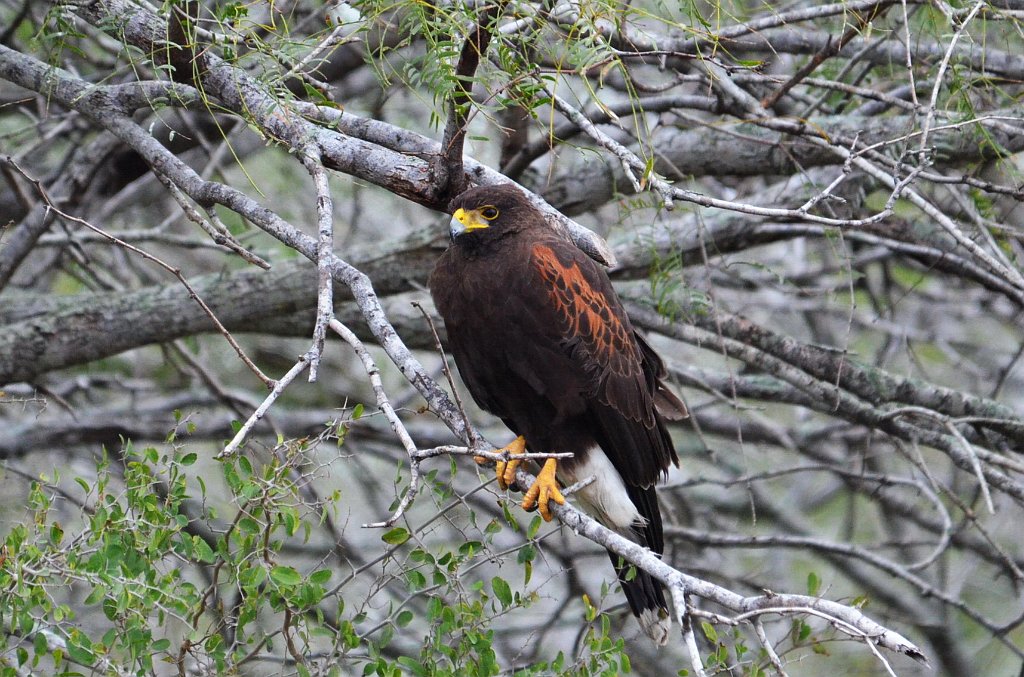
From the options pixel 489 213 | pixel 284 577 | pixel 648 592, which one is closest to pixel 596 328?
pixel 489 213

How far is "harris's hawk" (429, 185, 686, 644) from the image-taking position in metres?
3.56

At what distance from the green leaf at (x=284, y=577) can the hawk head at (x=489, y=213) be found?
1.37m

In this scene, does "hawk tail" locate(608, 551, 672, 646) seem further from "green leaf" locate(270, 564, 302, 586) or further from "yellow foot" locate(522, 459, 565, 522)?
"green leaf" locate(270, 564, 302, 586)

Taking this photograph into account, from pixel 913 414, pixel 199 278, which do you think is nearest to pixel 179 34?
pixel 199 278

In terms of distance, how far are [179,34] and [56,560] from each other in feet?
4.81

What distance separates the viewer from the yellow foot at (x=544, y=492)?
355cm

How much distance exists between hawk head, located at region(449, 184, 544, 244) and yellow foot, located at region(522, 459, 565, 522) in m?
0.85

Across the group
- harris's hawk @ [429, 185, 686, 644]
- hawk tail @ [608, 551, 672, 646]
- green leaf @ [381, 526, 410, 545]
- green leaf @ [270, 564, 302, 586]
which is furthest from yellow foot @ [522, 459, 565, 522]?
green leaf @ [270, 564, 302, 586]

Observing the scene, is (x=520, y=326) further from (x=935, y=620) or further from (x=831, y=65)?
(x=935, y=620)

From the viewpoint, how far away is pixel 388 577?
3.01 m

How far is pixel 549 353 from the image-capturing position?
3.61 meters

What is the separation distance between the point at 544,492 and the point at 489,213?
99cm

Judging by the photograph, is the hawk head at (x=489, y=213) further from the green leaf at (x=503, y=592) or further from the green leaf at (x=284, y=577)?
the green leaf at (x=284, y=577)

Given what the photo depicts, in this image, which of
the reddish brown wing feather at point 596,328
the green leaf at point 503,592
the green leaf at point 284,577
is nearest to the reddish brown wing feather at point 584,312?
the reddish brown wing feather at point 596,328
